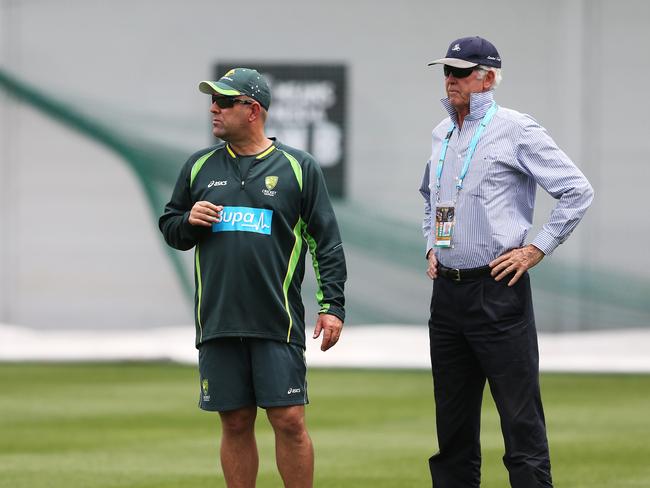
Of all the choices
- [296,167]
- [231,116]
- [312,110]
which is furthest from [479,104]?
[312,110]

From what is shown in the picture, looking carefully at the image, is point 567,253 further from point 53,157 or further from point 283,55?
point 53,157

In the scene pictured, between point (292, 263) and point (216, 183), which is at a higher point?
point (216, 183)

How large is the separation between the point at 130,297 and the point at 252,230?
10.9 metres

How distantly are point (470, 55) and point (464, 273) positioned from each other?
2.80 ft

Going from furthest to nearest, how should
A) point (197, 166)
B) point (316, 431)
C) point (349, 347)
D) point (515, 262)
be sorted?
point (349, 347)
point (316, 431)
point (197, 166)
point (515, 262)

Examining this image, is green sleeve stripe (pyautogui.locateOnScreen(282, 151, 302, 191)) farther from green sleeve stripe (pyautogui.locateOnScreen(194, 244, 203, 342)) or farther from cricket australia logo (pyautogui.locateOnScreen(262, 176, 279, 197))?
green sleeve stripe (pyautogui.locateOnScreen(194, 244, 203, 342))

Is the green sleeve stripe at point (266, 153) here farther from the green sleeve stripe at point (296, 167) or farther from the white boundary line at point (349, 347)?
the white boundary line at point (349, 347)

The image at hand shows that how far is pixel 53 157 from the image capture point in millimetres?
16562

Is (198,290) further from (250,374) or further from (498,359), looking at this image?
(498,359)

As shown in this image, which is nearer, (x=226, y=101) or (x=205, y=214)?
(x=205, y=214)

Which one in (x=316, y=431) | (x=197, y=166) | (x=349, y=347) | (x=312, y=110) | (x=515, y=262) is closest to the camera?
(x=515, y=262)

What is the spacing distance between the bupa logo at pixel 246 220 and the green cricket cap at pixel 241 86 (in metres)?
0.45

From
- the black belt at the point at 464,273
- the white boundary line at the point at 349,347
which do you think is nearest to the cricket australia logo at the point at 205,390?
the black belt at the point at 464,273

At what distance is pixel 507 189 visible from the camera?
5.71 metres
